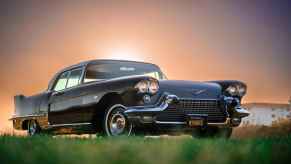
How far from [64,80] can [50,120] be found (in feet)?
2.79

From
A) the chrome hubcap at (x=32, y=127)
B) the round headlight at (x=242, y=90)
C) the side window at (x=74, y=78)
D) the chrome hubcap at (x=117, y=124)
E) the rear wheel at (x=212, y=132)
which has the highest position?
the side window at (x=74, y=78)

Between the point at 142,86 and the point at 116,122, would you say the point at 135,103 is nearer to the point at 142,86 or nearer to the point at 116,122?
the point at 142,86

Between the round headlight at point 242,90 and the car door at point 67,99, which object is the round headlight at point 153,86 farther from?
the round headlight at point 242,90

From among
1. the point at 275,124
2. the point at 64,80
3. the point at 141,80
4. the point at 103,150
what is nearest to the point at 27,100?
the point at 64,80

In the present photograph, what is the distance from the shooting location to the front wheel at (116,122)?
7777mm

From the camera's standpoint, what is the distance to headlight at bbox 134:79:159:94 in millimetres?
7773

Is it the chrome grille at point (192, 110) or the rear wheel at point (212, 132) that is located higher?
the chrome grille at point (192, 110)

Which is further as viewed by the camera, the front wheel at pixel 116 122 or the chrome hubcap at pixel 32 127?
the chrome hubcap at pixel 32 127

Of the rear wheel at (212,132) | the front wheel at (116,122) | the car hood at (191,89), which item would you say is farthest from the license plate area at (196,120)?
the front wheel at (116,122)

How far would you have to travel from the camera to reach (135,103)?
7781 mm

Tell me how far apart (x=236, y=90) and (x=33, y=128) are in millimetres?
4846

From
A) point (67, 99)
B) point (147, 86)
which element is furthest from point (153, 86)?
point (67, 99)

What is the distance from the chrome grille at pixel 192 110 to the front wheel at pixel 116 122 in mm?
489

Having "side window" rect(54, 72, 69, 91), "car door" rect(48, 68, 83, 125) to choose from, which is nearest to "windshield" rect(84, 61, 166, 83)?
"car door" rect(48, 68, 83, 125)
